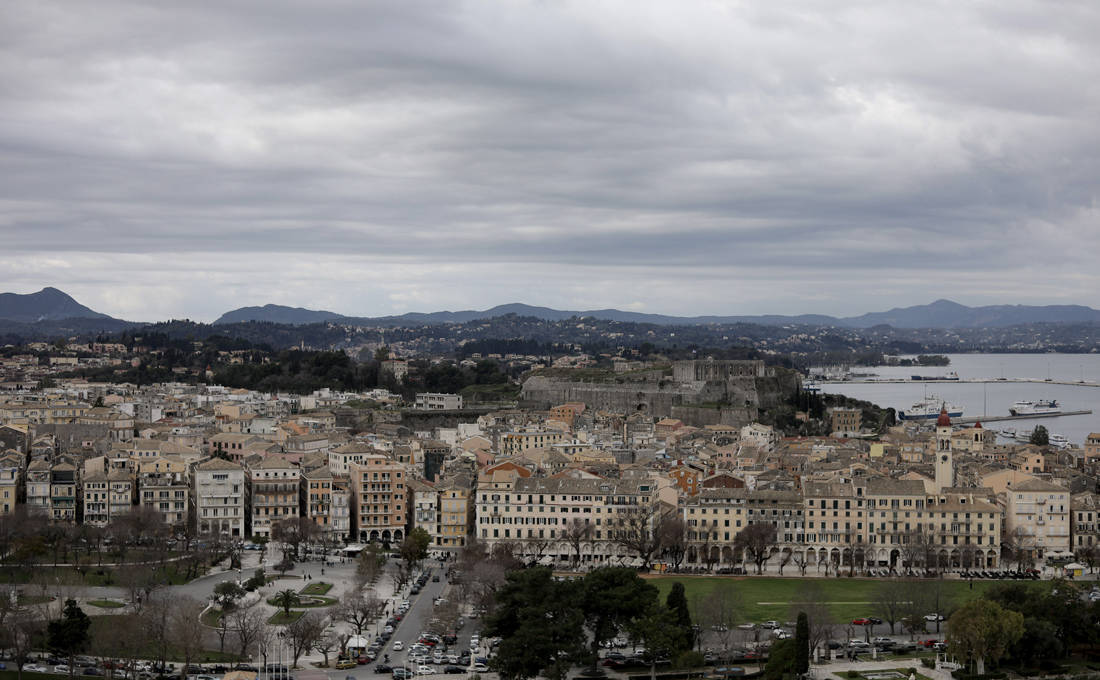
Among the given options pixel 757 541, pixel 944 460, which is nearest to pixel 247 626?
pixel 757 541

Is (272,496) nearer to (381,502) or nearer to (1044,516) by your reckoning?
(381,502)

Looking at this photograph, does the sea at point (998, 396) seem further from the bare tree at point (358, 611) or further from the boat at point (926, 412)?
the bare tree at point (358, 611)

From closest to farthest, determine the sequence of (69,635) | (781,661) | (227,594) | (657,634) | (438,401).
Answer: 1. (781,661)
2. (657,634)
3. (69,635)
4. (227,594)
5. (438,401)

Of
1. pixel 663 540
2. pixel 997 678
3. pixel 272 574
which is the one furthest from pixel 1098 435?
pixel 272 574

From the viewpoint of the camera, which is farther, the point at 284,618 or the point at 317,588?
the point at 317,588

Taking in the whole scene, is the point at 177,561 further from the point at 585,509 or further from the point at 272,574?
the point at 585,509

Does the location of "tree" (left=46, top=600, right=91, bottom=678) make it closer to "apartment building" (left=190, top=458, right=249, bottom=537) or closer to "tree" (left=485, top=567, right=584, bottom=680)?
"tree" (left=485, top=567, right=584, bottom=680)

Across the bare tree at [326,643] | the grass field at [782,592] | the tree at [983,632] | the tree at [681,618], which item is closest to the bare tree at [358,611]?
the bare tree at [326,643]
